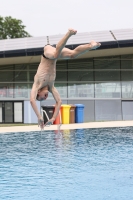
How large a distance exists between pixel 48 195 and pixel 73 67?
25.4 meters

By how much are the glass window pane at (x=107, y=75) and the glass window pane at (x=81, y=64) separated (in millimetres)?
850

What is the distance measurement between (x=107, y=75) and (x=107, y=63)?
1.05 metres

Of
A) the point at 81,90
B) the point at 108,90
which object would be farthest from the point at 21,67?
the point at 108,90

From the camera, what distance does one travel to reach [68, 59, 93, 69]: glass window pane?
33844mm

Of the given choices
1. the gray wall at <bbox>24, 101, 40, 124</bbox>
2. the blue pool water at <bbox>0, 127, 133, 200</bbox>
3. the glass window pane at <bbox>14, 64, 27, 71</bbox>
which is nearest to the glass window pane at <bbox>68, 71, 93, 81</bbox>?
the glass window pane at <bbox>14, 64, 27, 71</bbox>

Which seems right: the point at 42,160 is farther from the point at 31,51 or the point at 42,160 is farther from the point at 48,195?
the point at 31,51

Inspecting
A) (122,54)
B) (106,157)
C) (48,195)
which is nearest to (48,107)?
(122,54)

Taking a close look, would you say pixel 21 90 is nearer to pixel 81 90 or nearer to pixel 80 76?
pixel 81 90

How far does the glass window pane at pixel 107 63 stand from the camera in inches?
1336

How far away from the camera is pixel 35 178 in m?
10.4

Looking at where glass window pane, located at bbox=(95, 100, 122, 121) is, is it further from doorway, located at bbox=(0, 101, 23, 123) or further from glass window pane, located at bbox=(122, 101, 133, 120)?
doorway, located at bbox=(0, 101, 23, 123)

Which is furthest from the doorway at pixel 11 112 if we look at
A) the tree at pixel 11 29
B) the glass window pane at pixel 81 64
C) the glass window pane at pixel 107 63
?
the tree at pixel 11 29

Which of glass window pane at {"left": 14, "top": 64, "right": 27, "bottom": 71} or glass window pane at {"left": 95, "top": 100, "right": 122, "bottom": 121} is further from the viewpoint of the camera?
glass window pane at {"left": 14, "top": 64, "right": 27, "bottom": 71}

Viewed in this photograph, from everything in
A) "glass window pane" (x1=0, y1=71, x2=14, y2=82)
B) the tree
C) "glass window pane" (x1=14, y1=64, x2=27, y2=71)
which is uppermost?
the tree
